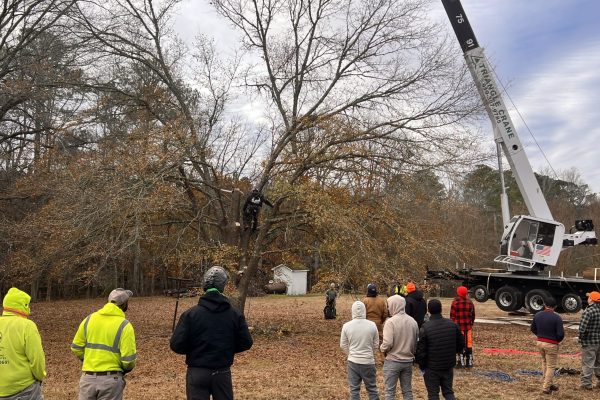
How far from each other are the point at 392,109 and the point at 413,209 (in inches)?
125

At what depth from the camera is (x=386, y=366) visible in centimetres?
688

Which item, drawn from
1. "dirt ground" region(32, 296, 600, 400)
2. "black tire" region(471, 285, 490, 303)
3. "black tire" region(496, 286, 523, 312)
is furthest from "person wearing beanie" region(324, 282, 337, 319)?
"black tire" region(496, 286, 523, 312)

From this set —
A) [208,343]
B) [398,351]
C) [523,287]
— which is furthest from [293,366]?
[523,287]

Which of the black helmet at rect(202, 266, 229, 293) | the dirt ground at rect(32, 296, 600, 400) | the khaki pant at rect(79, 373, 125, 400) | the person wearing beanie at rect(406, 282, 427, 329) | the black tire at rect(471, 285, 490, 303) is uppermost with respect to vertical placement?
the black helmet at rect(202, 266, 229, 293)

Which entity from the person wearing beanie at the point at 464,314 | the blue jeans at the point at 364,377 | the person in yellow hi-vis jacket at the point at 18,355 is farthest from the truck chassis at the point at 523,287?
the person in yellow hi-vis jacket at the point at 18,355

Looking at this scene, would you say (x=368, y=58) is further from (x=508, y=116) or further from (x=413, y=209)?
(x=508, y=116)

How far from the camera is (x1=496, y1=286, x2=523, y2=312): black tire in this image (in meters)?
21.2

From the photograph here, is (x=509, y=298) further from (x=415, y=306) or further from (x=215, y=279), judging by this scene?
(x=215, y=279)

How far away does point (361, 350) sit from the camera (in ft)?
22.4

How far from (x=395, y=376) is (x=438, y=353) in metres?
0.66

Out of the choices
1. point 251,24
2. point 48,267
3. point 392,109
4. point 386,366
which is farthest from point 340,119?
point 386,366

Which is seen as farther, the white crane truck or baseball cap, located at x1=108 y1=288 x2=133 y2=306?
the white crane truck

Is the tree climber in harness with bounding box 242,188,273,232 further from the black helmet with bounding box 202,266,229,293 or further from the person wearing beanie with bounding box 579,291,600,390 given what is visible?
the black helmet with bounding box 202,266,229,293

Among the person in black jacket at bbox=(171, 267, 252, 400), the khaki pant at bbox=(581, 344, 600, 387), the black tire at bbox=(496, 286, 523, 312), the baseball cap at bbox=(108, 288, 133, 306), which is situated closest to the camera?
the person in black jacket at bbox=(171, 267, 252, 400)
